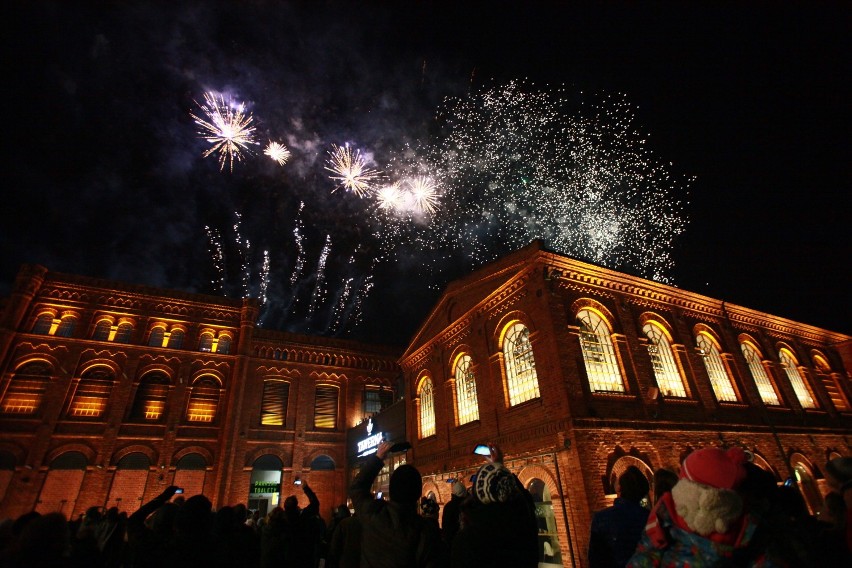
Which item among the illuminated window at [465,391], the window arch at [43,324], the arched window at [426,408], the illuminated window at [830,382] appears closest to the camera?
the illuminated window at [465,391]

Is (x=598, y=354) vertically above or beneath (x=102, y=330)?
beneath

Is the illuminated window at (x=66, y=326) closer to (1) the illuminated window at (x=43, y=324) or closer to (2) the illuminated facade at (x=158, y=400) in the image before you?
(2) the illuminated facade at (x=158, y=400)

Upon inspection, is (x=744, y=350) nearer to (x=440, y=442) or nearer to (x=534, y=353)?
(x=534, y=353)

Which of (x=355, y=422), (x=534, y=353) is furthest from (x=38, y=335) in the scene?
(x=534, y=353)

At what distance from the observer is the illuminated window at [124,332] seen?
22031 millimetres

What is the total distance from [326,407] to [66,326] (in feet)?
46.7

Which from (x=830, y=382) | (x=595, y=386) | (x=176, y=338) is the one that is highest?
(x=176, y=338)

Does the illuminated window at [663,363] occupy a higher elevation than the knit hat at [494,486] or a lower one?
higher

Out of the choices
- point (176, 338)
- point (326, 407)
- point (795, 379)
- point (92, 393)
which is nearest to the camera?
point (795, 379)

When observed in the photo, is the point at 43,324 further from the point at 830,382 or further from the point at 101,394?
the point at 830,382

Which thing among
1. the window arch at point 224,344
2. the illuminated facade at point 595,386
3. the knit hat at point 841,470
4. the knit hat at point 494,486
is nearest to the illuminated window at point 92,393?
the window arch at point 224,344

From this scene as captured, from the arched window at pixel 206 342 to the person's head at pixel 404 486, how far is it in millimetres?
23657

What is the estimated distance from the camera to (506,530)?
8.63 feet

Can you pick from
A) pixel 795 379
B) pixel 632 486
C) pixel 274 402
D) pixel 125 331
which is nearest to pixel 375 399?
pixel 274 402
